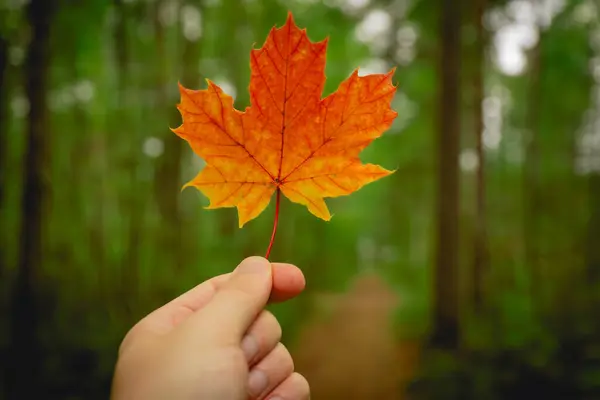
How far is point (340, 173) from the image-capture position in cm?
114

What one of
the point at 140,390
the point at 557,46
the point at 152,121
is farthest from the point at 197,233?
the point at 140,390

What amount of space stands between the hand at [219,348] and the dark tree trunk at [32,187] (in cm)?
548

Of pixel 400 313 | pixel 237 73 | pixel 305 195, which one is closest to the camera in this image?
pixel 305 195

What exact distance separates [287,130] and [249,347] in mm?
614

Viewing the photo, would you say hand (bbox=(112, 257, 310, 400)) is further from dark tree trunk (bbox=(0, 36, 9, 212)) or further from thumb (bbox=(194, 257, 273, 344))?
dark tree trunk (bbox=(0, 36, 9, 212))

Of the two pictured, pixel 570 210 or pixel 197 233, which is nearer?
pixel 570 210

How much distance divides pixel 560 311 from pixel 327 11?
714 centimetres

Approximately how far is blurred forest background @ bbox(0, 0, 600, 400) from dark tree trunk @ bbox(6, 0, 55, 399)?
27mm

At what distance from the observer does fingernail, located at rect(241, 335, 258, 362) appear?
1196 millimetres

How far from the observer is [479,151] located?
802 centimetres

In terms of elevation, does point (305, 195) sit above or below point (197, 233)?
above

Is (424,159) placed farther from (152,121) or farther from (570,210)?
(152,121)

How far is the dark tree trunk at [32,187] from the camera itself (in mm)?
5688

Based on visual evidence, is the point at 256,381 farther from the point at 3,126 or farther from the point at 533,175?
the point at 533,175
